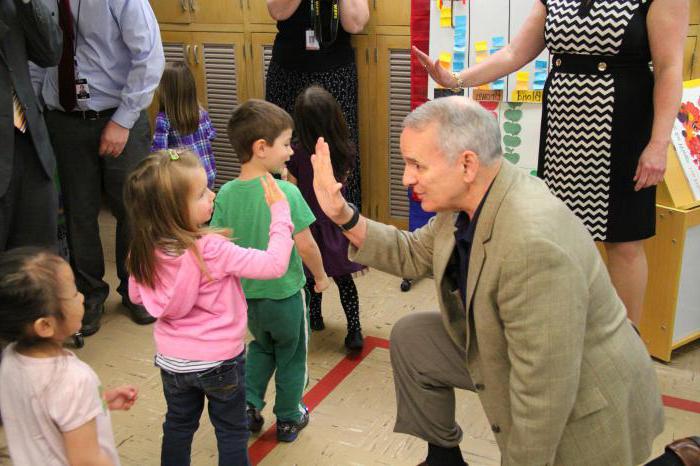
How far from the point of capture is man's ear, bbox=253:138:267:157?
215 cm

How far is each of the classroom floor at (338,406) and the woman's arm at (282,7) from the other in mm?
1383

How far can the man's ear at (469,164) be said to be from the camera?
5.25ft

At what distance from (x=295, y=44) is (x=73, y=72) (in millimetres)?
1093

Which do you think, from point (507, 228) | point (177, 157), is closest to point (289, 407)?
point (177, 157)

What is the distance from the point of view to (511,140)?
3.42 m

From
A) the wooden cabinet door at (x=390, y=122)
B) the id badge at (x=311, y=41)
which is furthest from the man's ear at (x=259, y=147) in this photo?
the wooden cabinet door at (x=390, y=122)

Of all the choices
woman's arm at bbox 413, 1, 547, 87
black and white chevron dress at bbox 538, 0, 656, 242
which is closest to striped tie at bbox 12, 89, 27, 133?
woman's arm at bbox 413, 1, 547, 87

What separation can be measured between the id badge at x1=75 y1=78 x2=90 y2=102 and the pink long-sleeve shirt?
133cm

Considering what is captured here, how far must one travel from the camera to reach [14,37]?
8.11ft

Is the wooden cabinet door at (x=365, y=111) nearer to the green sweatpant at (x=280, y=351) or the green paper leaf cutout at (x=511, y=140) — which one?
the green paper leaf cutout at (x=511, y=140)

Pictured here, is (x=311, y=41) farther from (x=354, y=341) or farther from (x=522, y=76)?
(x=354, y=341)

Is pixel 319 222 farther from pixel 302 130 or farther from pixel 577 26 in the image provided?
pixel 577 26

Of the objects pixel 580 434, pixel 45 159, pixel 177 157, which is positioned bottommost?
pixel 580 434

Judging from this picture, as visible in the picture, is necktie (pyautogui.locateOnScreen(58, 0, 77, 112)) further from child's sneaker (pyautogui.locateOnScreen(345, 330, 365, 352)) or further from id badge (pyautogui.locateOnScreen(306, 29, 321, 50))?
child's sneaker (pyautogui.locateOnScreen(345, 330, 365, 352))
